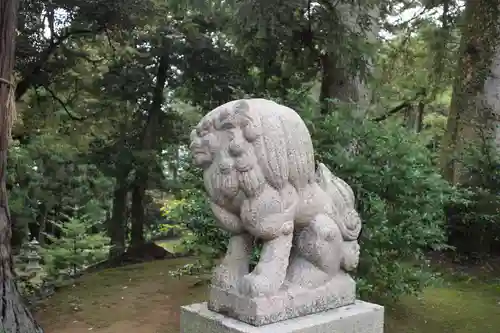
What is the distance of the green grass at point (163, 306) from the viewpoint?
16.2ft

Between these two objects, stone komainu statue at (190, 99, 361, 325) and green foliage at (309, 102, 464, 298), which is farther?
green foliage at (309, 102, 464, 298)

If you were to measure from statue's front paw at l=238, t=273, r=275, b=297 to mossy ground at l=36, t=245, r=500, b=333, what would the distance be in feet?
8.13

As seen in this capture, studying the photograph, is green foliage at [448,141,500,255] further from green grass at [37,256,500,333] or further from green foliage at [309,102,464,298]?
green foliage at [309,102,464,298]

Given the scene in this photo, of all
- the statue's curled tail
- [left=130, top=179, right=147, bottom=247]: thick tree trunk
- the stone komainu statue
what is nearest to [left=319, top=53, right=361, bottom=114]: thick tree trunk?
[left=130, top=179, right=147, bottom=247]: thick tree trunk

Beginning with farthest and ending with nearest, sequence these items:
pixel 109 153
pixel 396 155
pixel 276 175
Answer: pixel 109 153
pixel 396 155
pixel 276 175

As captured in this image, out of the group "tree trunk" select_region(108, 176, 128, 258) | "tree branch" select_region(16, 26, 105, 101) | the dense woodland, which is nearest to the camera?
the dense woodland

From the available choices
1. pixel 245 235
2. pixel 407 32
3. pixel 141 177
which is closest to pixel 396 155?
pixel 245 235

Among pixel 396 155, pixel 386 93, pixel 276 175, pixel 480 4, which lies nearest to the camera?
pixel 276 175

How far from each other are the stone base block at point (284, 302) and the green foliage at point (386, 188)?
154 centimetres

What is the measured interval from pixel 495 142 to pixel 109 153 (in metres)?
5.01

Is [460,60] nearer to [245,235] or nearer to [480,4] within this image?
[480,4]

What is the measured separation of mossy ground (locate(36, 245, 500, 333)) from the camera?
493 centimetres

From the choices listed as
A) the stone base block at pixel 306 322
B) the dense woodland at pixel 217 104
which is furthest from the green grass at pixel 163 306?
the stone base block at pixel 306 322

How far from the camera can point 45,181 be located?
779cm
